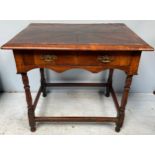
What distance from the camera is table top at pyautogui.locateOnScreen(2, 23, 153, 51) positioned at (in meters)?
1.04

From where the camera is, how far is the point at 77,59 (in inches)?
44.7

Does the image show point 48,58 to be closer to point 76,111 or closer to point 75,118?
point 75,118

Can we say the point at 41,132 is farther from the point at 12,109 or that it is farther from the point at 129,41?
the point at 129,41

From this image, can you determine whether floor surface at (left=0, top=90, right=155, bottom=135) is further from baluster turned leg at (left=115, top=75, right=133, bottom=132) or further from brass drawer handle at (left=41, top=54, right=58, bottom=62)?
brass drawer handle at (left=41, top=54, right=58, bottom=62)

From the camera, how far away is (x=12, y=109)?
1.78 m

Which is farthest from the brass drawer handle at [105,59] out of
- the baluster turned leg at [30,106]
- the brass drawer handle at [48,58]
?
the baluster turned leg at [30,106]

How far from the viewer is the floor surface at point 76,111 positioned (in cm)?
154

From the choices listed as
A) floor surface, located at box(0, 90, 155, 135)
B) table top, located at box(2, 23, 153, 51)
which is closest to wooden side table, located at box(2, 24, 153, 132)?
table top, located at box(2, 23, 153, 51)

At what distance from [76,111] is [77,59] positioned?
0.77 metres

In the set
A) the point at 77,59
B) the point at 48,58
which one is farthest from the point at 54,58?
the point at 77,59

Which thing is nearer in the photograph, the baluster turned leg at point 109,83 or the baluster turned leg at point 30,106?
the baluster turned leg at point 30,106

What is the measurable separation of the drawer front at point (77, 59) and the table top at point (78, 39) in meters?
0.07

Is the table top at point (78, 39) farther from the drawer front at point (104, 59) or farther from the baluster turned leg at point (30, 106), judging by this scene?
the baluster turned leg at point (30, 106)
